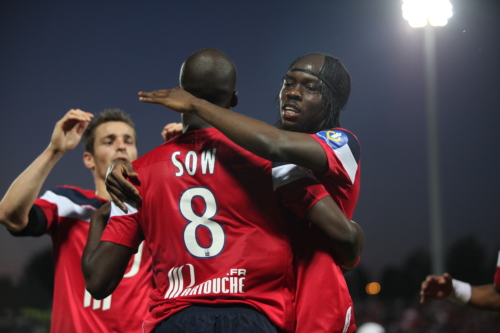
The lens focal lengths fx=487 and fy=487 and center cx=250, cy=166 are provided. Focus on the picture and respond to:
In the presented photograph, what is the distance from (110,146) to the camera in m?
3.73

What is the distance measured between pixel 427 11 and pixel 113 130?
4638 mm

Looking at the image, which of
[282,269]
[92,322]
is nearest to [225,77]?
[282,269]

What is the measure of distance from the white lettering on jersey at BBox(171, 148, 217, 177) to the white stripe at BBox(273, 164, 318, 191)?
0.25 metres

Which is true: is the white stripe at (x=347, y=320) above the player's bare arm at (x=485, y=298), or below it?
above

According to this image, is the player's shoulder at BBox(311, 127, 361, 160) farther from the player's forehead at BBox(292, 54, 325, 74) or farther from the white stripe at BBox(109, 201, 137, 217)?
the white stripe at BBox(109, 201, 137, 217)

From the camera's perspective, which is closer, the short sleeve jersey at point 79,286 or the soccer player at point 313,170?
the soccer player at point 313,170

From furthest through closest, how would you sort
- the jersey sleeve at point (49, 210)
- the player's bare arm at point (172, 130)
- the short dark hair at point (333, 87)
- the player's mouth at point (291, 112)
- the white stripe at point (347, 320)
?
the player's bare arm at point (172, 130) → the jersey sleeve at point (49, 210) → the short dark hair at point (333, 87) → the player's mouth at point (291, 112) → the white stripe at point (347, 320)

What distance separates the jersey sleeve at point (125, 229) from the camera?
80.6 inches

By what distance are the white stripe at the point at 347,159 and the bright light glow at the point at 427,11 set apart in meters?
5.02

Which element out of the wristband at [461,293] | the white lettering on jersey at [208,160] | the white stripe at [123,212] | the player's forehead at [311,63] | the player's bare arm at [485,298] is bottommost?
the player's bare arm at [485,298]

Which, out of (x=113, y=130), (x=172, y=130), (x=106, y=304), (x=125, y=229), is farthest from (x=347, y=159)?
(x=113, y=130)

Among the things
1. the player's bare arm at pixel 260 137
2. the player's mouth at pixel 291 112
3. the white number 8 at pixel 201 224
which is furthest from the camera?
the player's mouth at pixel 291 112

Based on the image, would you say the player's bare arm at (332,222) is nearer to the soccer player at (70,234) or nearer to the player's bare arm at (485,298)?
the soccer player at (70,234)

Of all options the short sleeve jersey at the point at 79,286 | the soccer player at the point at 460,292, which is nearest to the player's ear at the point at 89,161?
the short sleeve jersey at the point at 79,286
